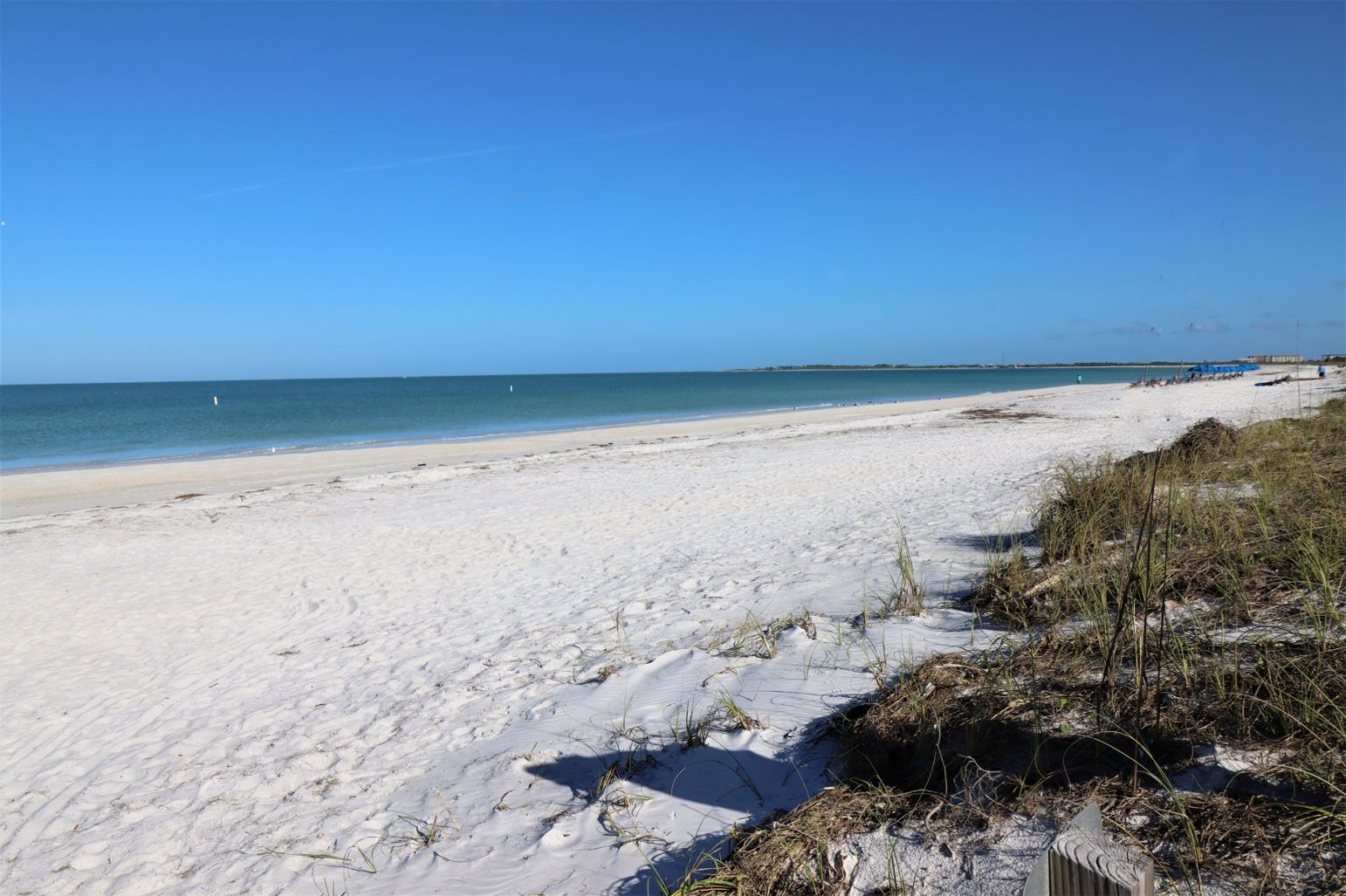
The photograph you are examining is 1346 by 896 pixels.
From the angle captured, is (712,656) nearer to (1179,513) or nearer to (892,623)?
(892,623)

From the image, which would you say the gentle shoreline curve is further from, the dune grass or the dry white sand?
the dune grass

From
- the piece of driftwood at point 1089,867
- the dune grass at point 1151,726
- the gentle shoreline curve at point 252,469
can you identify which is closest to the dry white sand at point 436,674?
the dune grass at point 1151,726

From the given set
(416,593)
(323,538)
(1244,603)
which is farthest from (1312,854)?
(323,538)

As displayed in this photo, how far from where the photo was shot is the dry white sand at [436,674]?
2.87 metres

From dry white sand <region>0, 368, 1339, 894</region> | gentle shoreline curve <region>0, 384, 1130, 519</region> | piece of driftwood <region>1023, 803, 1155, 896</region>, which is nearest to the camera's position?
piece of driftwood <region>1023, 803, 1155, 896</region>

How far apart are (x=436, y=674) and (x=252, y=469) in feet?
50.4

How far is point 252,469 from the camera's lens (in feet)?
57.9

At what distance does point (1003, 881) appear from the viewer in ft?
6.47

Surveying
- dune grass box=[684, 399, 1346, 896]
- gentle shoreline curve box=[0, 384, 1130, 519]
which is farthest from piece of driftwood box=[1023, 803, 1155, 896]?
gentle shoreline curve box=[0, 384, 1130, 519]

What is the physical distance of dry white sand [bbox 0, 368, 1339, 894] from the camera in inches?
113

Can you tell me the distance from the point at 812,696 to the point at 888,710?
0.56m

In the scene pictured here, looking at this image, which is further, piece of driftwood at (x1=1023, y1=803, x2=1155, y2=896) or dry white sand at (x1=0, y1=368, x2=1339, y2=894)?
dry white sand at (x1=0, y1=368, x2=1339, y2=894)

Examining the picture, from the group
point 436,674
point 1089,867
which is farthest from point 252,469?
point 1089,867

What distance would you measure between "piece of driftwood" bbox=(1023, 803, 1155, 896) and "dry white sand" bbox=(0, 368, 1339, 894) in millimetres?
891
